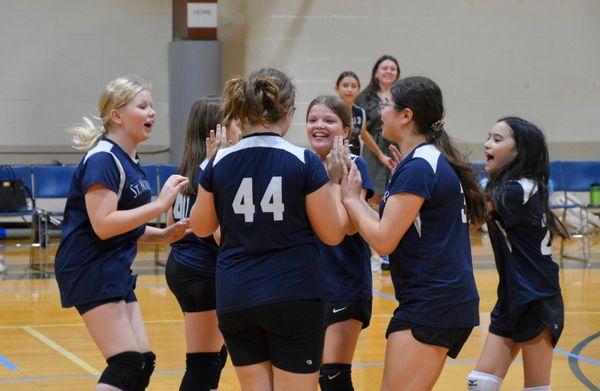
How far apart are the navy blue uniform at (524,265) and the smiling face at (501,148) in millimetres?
137

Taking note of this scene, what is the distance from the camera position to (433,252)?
3.44 meters

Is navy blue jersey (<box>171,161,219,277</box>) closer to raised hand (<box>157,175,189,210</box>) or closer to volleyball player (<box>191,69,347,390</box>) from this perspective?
raised hand (<box>157,175,189,210</box>)

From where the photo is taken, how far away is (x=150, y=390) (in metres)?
5.36

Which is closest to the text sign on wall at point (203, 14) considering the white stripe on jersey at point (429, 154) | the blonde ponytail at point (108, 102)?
the blonde ponytail at point (108, 102)

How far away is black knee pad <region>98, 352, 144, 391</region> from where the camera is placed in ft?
12.3

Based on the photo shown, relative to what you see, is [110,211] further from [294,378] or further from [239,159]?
[294,378]

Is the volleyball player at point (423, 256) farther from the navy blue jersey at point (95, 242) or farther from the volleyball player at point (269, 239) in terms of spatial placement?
the navy blue jersey at point (95, 242)

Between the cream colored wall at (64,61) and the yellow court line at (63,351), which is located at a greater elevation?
the cream colored wall at (64,61)

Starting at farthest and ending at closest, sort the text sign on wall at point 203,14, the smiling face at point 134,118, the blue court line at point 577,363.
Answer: the text sign on wall at point 203,14 < the blue court line at point 577,363 < the smiling face at point 134,118

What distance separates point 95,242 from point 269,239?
99 cm

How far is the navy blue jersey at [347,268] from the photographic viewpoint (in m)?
4.06

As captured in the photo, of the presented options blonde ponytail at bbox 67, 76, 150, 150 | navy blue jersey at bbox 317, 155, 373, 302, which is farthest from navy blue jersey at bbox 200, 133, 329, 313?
blonde ponytail at bbox 67, 76, 150, 150

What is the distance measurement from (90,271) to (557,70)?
10730 mm

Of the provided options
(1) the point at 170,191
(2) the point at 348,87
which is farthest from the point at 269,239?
(2) the point at 348,87
